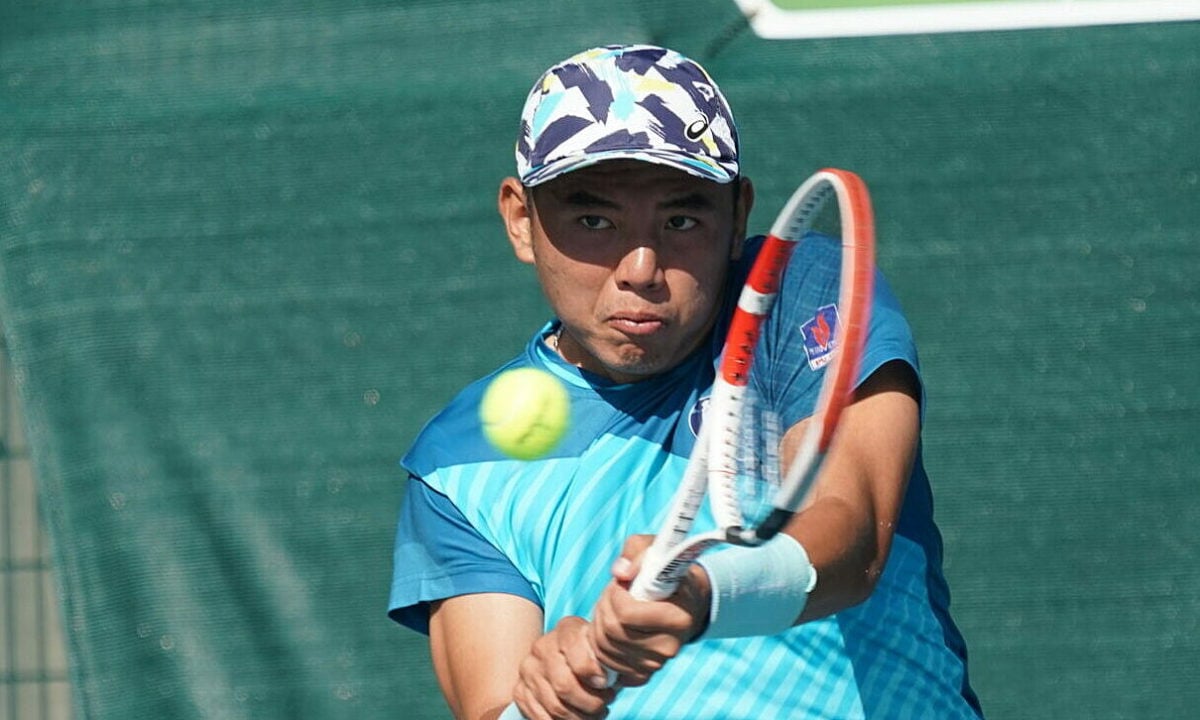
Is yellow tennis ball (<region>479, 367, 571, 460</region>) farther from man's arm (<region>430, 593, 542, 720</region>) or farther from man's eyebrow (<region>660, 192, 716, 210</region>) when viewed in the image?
man's eyebrow (<region>660, 192, 716, 210</region>)

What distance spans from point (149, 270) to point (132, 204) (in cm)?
12

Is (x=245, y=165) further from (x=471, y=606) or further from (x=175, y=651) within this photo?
(x=471, y=606)

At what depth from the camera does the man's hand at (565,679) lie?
156cm

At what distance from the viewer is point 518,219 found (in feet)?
6.79

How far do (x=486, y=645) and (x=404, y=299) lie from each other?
114 centimetres

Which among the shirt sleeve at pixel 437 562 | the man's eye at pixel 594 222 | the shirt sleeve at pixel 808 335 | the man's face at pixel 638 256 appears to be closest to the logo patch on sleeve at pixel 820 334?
the shirt sleeve at pixel 808 335

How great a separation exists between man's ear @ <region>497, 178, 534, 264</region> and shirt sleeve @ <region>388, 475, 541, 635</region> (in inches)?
12.0

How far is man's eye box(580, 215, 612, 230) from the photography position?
1866 mm

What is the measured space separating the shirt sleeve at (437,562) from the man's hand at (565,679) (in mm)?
307

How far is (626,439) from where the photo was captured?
195 cm

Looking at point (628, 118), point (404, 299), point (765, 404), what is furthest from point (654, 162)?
point (404, 299)

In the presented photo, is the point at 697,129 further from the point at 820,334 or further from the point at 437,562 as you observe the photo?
the point at 437,562

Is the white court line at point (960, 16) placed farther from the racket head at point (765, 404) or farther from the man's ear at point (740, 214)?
the racket head at point (765, 404)

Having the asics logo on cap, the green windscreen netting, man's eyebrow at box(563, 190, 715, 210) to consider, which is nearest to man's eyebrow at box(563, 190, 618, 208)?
man's eyebrow at box(563, 190, 715, 210)
